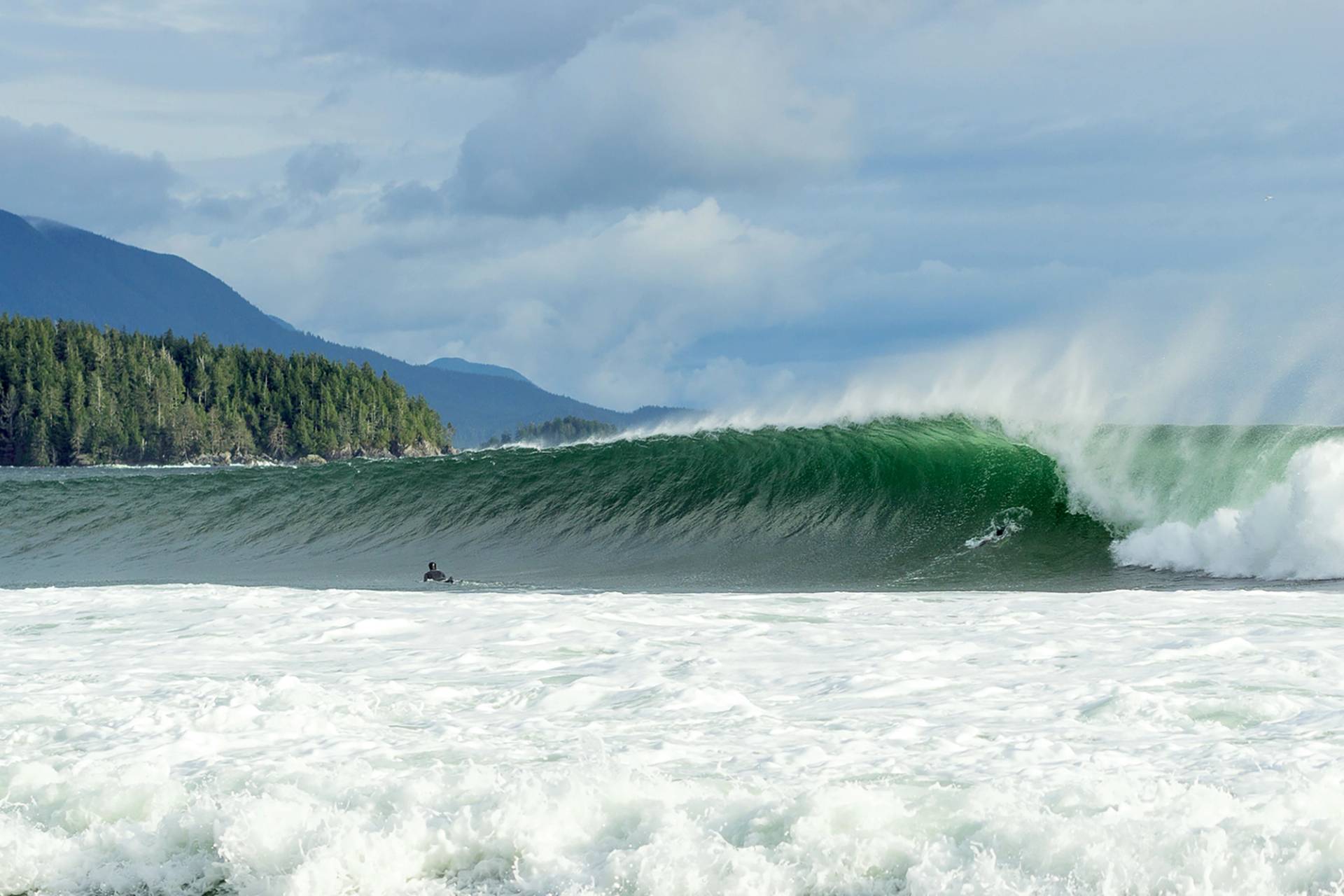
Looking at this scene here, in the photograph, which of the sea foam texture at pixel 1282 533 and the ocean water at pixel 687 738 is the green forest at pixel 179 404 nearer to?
the ocean water at pixel 687 738

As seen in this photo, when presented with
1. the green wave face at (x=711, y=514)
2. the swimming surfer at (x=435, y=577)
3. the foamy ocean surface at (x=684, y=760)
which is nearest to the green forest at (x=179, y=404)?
the green wave face at (x=711, y=514)

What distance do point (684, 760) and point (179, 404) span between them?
14625cm

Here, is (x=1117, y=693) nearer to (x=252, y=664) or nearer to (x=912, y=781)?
(x=912, y=781)

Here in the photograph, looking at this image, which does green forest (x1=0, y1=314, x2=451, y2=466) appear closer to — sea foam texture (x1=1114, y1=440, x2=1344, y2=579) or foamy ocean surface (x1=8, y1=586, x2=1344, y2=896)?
sea foam texture (x1=1114, y1=440, x2=1344, y2=579)

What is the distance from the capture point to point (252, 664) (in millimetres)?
7676

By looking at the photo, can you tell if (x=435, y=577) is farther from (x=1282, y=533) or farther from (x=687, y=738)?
(x=687, y=738)

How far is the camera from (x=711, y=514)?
72.4 feet

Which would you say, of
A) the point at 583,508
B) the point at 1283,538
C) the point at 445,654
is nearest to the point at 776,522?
the point at 583,508

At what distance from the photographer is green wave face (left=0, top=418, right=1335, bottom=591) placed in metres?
17.8

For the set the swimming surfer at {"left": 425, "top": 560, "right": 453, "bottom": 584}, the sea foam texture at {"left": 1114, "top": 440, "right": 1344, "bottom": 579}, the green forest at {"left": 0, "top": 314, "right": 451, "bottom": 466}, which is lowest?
the swimming surfer at {"left": 425, "top": 560, "right": 453, "bottom": 584}

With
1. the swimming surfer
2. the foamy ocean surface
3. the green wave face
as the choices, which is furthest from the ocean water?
the swimming surfer

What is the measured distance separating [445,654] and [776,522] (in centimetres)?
1368

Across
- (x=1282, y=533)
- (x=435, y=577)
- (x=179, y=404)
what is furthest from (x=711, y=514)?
(x=179, y=404)

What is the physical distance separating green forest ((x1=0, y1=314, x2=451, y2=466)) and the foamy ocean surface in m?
135
